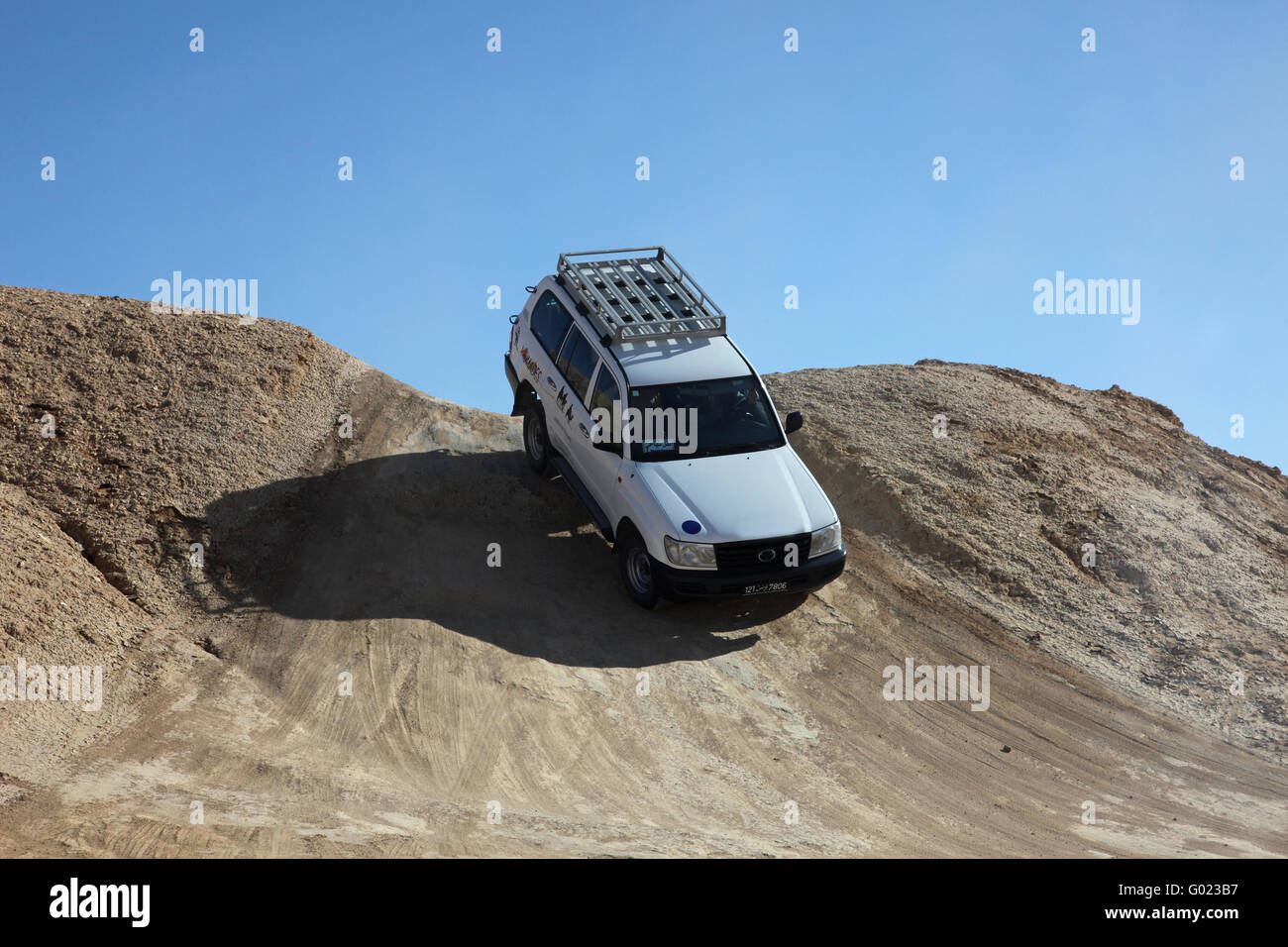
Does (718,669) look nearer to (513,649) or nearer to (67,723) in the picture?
(513,649)

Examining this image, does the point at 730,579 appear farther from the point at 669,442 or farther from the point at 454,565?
the point at 454,565

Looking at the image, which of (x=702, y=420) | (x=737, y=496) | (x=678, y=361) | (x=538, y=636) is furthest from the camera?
(x=678, y=361)

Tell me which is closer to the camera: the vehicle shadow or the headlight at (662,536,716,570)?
the headlight at (662,536,716,570)

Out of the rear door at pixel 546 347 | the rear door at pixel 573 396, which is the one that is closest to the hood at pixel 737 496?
the rear door at pixel 573 396

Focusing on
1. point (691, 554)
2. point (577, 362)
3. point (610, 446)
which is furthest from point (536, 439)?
point (691, 554)

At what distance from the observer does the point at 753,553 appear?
11.9 m

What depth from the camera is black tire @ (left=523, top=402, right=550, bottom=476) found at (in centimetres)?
1459

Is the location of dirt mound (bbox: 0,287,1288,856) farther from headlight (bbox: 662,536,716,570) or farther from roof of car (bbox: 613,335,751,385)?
roof of car (bbox: 613,335,751,385)

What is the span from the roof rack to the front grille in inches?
109

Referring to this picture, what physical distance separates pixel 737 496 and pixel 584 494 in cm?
212

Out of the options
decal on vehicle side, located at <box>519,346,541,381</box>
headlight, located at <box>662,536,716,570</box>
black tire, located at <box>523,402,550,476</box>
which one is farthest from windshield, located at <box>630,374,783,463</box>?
black tire, located at <box>523,402,550,476</box>

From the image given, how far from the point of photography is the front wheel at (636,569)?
12.4 m
